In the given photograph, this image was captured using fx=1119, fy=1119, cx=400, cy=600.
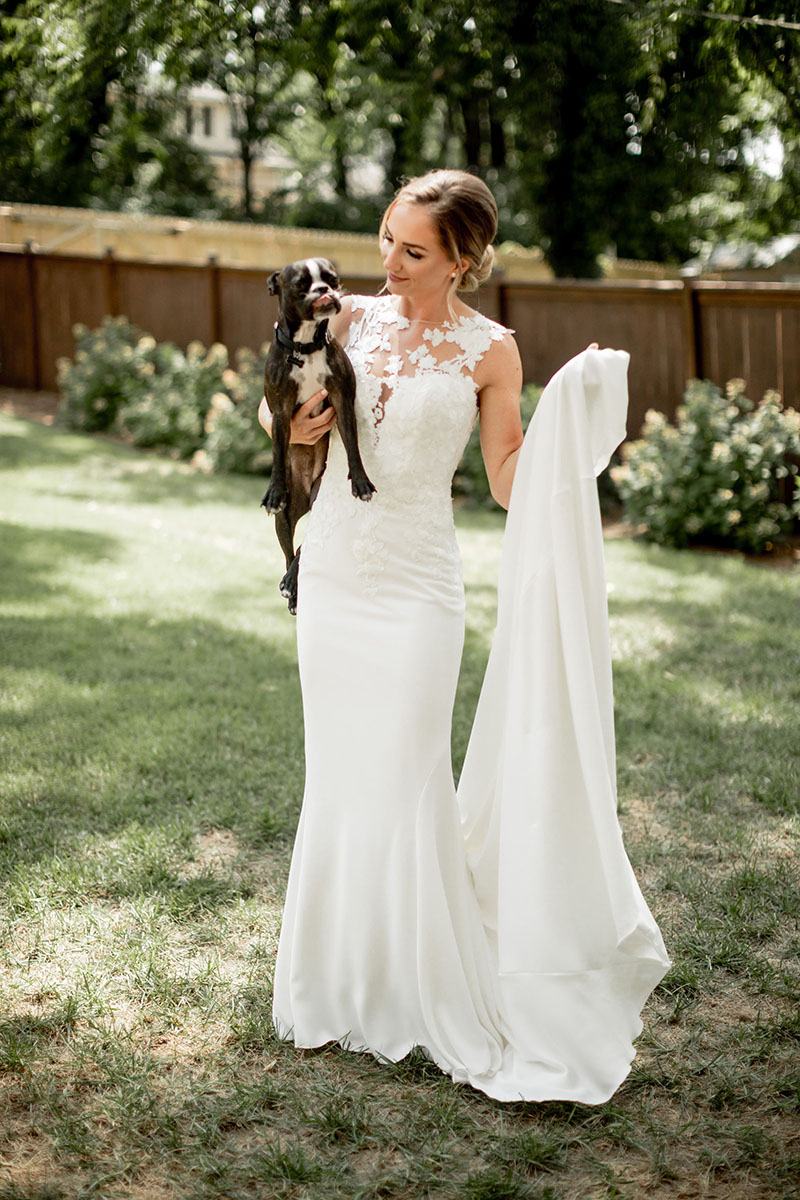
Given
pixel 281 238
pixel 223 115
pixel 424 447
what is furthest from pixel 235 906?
pixel 223 115

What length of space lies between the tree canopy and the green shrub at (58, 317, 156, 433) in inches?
95.7

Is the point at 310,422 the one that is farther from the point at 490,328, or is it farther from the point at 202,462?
the point at 202,462

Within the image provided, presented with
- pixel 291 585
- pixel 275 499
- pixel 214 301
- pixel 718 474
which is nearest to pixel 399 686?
pixel 291 585

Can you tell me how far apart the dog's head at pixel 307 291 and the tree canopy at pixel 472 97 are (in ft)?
2.31

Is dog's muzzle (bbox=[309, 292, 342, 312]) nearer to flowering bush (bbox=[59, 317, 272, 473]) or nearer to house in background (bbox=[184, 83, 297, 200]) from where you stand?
flowering bush (bbox=[59, 317, 272, 473])

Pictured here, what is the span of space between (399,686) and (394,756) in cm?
18

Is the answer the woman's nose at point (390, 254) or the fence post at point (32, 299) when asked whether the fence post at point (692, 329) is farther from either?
the fence post at point (32, 299)

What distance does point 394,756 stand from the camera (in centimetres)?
293

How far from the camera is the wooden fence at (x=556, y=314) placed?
31.3 ft

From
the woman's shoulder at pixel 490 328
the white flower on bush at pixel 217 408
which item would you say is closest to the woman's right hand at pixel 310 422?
the woman's shoulder at pixel 490 328

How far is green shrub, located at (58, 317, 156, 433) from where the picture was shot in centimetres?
1433

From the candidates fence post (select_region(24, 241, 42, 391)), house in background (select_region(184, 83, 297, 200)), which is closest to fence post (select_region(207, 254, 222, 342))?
fence post (select_region(24, 241, 42, 391))

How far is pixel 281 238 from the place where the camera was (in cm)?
2248

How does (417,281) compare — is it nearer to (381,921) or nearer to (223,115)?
(381,921)
